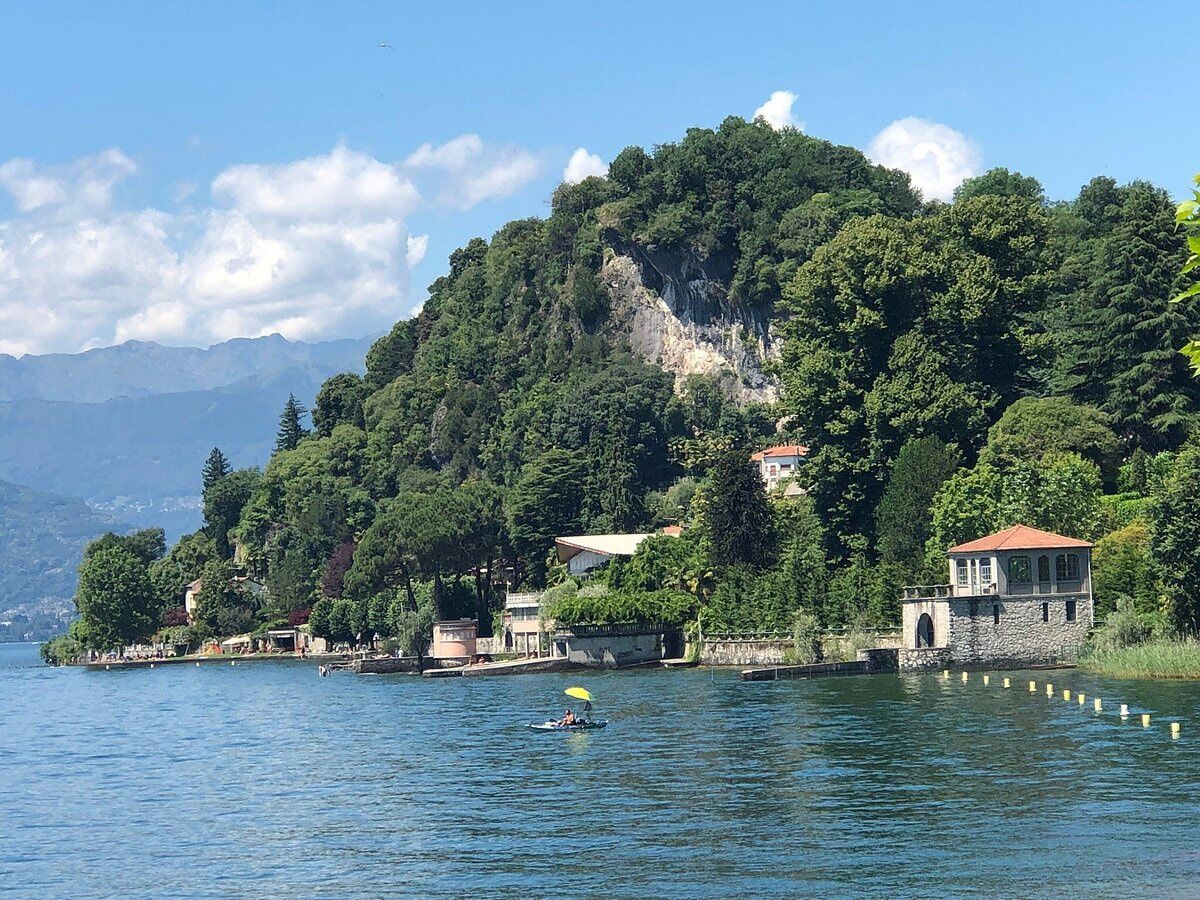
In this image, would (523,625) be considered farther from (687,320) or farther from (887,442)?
(687,320)

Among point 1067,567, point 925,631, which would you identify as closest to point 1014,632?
point 1067,567

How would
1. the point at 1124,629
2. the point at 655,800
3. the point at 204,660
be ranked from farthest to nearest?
the point at 204,660 → the point at 1124,629 → the point at 655,800

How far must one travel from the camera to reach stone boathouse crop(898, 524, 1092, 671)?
294ft

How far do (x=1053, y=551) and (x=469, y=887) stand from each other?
182 feet

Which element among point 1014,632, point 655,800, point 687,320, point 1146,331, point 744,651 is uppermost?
point 687,320

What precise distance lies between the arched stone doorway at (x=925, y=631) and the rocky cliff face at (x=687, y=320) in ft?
281

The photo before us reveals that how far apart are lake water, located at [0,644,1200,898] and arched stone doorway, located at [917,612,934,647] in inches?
242

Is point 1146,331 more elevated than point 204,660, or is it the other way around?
point 1146,331

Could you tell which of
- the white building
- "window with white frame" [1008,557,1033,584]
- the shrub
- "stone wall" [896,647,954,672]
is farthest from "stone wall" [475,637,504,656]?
the shrub

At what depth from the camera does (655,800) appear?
52.0 meters

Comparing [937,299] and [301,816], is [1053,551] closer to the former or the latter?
[937,299]

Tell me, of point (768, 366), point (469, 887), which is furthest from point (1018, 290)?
point (469, 887)

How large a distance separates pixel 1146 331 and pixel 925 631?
27024 mm

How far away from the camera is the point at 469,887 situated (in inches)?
1604
